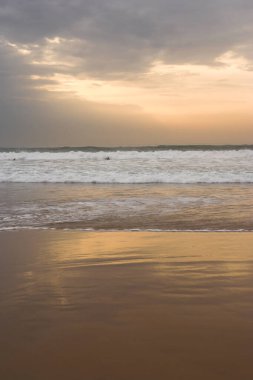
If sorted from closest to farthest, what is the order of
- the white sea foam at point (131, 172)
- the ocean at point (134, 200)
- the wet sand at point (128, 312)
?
the wet sand at point (128, 312)
the ocean at point (134, 200)
the white sea foam at point (131, 172)

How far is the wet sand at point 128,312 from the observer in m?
2.23

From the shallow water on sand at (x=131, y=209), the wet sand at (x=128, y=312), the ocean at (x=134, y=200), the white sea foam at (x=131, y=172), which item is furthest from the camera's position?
the white sea foam at (x=131, y=172)

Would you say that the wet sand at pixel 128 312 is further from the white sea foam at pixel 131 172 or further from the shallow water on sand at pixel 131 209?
the white sea foam at pixel 131 172

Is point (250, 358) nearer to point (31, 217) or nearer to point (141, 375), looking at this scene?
point (141, 375)

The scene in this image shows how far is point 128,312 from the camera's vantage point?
2938mm

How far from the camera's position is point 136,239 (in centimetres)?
536

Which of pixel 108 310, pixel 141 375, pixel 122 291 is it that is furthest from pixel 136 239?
pixel 141 375

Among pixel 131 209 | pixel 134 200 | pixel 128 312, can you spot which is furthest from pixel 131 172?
pixel 128 312

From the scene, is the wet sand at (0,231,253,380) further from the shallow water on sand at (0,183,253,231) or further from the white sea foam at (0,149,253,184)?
the white sea foam at (0,149,253,184)

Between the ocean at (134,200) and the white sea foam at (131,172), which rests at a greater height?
the white sea foam at (131,172)

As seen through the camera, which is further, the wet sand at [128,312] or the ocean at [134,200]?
the ocean at [134,200]

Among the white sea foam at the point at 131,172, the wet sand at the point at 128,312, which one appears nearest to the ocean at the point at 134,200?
the white sea foam at the point at 131,172

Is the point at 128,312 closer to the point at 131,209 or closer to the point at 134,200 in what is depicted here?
the point at 131,209

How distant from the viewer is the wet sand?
2229mm
